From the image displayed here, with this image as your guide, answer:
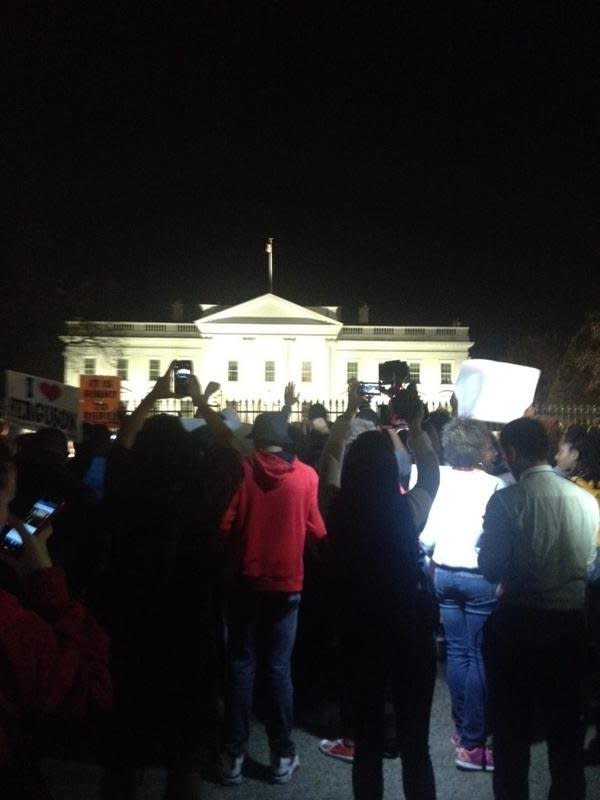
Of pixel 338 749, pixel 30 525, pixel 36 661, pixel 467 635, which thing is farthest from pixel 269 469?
pixel 36 661

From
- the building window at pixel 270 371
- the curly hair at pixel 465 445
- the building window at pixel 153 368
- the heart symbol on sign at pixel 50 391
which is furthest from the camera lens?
the building window at pixel 270 371

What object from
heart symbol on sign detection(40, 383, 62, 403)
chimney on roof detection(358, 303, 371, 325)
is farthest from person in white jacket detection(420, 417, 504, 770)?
chimney on roof detection(358, 303, 371, 325)

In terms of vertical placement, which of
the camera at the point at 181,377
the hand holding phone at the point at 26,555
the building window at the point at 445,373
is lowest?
the hand holding phone at the point at 26,555

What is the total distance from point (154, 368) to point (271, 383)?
29.3ft

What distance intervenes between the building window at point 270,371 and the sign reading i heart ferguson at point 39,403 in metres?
59.2

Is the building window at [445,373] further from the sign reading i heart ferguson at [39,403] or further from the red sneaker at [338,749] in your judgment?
the red sneaker at [338,749]

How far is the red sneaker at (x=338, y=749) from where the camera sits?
16.3 ft

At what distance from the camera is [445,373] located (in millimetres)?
67062

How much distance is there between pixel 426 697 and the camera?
12.0 feet

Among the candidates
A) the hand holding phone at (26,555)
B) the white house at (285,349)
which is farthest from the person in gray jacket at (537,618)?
the white house at (285,349)

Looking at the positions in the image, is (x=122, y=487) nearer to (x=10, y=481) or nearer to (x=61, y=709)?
(x=10, y=481)

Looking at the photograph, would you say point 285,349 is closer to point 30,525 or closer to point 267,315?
point 267,315

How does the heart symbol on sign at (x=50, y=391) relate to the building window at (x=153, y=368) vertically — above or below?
below

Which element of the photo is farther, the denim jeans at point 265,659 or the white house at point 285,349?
the white house at point 285,349
